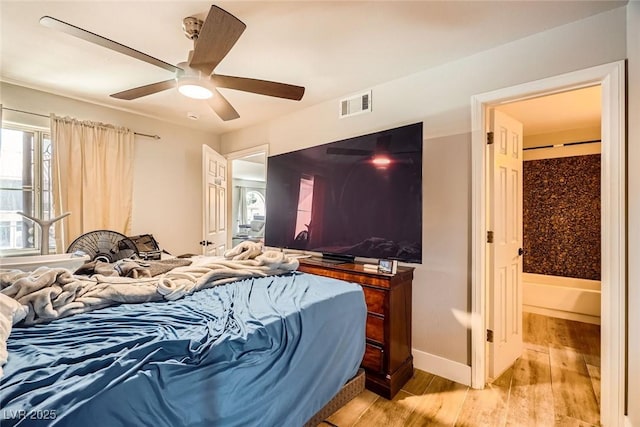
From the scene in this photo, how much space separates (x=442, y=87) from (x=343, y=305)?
6.28 feet

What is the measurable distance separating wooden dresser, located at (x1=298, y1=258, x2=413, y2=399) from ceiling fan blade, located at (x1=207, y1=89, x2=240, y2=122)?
1571mm

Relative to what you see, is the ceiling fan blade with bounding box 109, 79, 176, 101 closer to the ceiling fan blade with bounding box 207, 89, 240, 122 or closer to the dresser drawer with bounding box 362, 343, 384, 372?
the ceiling fan blade with bounding box 207, 89, 240, 122

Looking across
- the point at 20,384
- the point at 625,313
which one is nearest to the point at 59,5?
the point at 20,384

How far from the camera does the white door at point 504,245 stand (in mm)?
2230

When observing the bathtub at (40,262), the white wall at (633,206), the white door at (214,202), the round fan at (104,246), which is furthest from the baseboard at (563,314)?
the bathtub at (40,262)

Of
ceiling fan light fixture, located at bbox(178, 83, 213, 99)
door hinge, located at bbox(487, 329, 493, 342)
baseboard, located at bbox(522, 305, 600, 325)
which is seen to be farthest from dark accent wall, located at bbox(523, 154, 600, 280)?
ceiling fan light fixture, located at bbox(178, 83, 213, 99)

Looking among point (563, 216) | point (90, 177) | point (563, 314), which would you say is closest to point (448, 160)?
A: point (563, 216)

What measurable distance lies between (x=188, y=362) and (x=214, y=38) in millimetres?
1479

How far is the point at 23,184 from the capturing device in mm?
2857

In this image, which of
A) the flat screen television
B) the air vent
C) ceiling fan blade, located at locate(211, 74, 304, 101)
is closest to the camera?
ceiling fan blade, located at locate(211, 74, 304, 101)

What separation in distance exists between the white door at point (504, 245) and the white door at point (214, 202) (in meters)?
3.09

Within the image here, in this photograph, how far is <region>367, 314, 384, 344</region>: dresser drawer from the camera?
6.86ft

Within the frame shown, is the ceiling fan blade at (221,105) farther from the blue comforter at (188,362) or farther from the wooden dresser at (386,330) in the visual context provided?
the wooden dresser at (386,330)

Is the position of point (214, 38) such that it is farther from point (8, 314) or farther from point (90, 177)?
point (90, 177)
